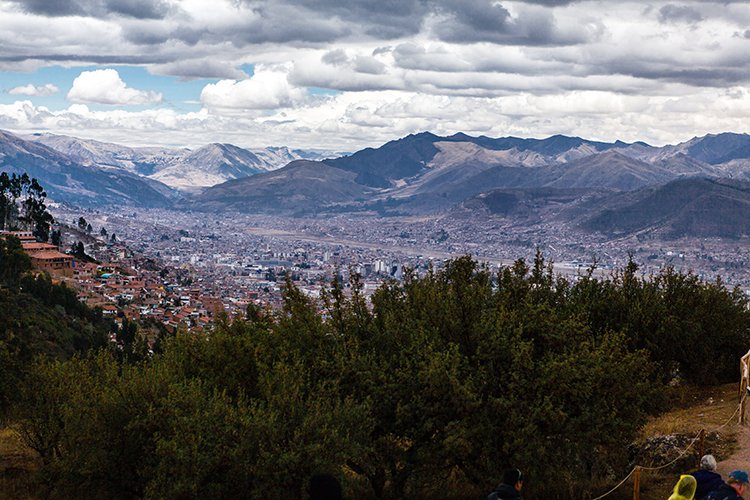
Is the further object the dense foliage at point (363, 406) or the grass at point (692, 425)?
the grass at point (692, 425)

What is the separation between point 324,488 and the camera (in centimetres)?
945

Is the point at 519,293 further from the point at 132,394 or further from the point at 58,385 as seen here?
the point at 58,385

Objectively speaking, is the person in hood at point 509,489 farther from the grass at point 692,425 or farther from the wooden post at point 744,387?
the wooden post at point 744,387

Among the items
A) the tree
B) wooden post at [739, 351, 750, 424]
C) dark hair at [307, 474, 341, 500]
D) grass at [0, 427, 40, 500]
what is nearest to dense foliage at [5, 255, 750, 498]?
grass at [0, 427, 40, 500]

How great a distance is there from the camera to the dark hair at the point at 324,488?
31.0 ft

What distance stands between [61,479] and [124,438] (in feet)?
7.47

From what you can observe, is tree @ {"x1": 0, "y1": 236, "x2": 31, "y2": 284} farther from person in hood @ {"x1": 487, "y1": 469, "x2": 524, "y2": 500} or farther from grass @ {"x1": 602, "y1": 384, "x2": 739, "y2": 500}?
person in hood @ {"x1": 487, "y1": 469, "x2": 524, "y2": 500}

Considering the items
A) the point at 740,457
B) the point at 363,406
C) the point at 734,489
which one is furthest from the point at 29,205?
the point at 734,489

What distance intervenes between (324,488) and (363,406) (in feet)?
31.0

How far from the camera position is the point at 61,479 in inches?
813

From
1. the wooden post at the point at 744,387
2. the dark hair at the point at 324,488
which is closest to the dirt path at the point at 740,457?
the wooden post at the point at 744,387

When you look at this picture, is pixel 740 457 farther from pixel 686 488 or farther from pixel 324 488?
pixel 324 488

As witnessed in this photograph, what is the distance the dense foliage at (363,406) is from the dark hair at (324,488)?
25.1 feet

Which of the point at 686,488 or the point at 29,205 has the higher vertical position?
the point at 686,488
